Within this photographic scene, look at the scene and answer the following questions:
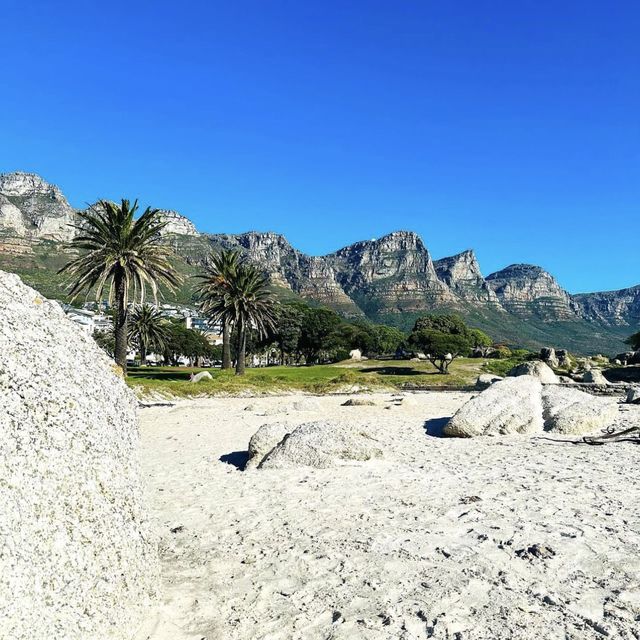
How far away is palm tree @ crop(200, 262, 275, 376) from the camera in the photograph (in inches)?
1902

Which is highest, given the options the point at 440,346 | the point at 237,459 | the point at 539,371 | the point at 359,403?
the point at 440,346

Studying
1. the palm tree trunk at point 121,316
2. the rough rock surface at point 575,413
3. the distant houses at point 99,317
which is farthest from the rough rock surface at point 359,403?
the distant houses at point 99,317

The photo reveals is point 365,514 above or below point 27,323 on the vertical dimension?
below

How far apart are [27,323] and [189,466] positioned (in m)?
8.35

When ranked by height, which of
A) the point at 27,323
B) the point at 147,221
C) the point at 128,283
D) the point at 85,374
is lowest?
the point at 85,374

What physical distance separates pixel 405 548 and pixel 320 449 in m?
5.11

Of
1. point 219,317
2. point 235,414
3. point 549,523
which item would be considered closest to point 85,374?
point 549,523

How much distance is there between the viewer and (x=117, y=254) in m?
33.0

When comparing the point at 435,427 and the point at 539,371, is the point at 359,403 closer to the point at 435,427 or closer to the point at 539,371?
the point at 435,427

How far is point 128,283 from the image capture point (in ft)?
112

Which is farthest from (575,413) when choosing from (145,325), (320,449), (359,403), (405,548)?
(145,325)

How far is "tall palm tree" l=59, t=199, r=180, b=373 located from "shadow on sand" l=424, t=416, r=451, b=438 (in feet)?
70.7

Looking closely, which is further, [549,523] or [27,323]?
[549,523]

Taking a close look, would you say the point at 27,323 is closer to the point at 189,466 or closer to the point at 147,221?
the point at 189,466
